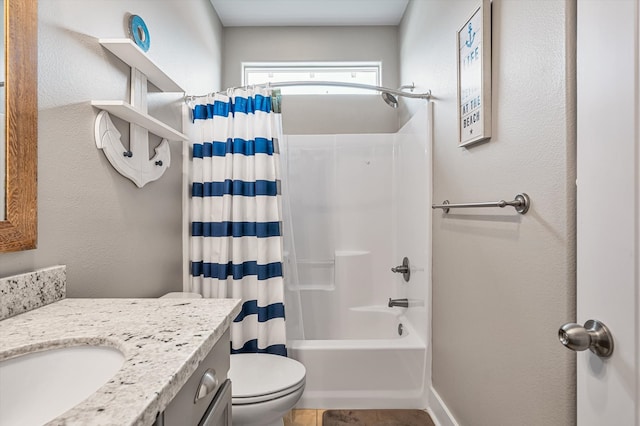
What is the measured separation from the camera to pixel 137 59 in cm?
129

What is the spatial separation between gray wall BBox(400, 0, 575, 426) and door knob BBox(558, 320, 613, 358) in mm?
222

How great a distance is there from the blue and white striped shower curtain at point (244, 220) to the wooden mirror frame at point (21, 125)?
931mm

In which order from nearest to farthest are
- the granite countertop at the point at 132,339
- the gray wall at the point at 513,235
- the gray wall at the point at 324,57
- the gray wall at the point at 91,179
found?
the granite countertop at the point at 132,339 → the gray wall at the point at 513,235 → the gray wall at the point at 91,179 → the gray wall at the point at 324,57

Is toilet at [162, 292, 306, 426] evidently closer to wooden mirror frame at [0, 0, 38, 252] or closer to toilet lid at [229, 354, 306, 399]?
toilet lid at [229, 354, 306, 399]

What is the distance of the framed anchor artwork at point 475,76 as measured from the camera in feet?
3.81

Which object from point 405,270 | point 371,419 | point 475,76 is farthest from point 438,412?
point 475,76

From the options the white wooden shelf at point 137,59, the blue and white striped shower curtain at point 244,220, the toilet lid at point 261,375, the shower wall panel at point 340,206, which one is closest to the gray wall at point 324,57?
the shower wall panel at point 340,206

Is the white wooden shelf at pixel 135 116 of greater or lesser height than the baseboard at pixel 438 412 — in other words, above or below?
above

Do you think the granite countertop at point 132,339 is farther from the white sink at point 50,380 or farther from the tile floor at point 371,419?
the tile floor at point 371,419

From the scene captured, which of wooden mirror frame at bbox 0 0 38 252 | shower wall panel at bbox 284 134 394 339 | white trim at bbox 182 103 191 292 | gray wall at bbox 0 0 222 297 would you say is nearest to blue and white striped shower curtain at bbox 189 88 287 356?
white trim at bbox 182 103 191 292

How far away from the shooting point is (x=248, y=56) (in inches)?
109

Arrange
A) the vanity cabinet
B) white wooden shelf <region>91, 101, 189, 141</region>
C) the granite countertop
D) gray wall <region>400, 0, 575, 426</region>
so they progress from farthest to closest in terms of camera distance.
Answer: white wooden shelf <region>91, 101, 189, 141</region> → gray wall <region>400, 0, 575, 426</region> → the vanity cabinet → the granite countertop

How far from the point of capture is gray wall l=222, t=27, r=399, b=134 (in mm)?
2756

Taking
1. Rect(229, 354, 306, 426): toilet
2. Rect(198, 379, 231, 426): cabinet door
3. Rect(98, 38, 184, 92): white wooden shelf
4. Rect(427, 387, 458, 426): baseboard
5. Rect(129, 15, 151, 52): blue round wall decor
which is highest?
Rect(129, 15, 151, 52): blue round wall decor
